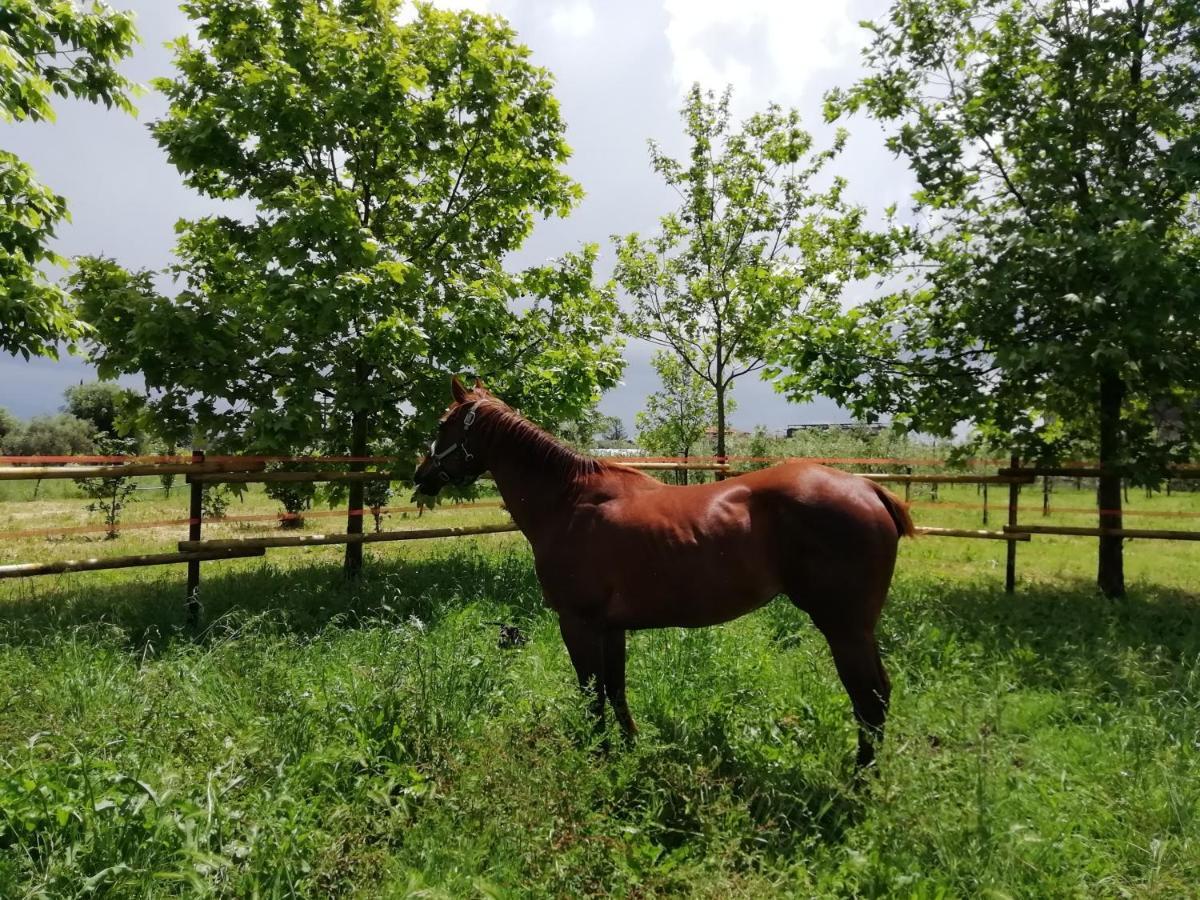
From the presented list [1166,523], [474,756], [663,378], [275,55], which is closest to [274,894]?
[474,756]

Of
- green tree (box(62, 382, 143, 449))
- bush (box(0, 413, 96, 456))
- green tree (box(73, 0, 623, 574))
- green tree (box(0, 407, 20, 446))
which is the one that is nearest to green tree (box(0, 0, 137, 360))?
green tree (box(73, 0, 623, 574))

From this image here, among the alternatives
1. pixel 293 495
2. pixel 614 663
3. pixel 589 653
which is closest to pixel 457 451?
pixel 589 653

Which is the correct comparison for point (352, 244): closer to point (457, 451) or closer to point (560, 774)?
point (457, 451)

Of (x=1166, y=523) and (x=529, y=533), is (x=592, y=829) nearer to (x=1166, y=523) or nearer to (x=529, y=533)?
(x=529, y=533)

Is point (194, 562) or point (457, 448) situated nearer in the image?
point (457, 448)

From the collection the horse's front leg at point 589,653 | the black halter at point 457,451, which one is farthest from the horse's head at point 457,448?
the horse's front leg at point 589,653

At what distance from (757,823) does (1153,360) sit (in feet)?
21.2

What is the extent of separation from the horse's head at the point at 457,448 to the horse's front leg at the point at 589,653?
51.1 inches

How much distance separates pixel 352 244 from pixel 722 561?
5.25m

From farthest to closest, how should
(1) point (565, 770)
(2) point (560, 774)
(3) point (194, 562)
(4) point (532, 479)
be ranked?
(3) point (194, 562), (4) point (532, 479), (1) point (565, 770), (2) point (560, 774)

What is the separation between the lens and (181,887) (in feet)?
8.09

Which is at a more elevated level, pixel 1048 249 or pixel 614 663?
A: pixel 1048 249

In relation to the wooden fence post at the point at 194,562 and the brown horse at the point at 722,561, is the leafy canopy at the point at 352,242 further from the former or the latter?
the brown horse at the point at 722,561

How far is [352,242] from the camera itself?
22.4ft
